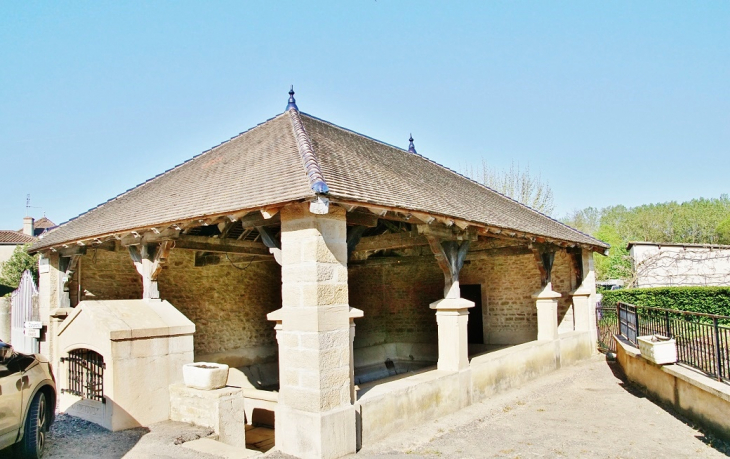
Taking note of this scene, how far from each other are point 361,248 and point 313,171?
377cm

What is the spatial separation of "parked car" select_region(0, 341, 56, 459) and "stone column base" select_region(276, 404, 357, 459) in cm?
210

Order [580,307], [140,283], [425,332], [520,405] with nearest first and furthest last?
[520,405], [140,283], [580,307], [425,332]

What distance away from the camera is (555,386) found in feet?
30.2

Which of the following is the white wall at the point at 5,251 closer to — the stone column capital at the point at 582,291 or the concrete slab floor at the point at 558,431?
the stone column capital at the point at 582,291

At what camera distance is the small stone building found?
5254 mm

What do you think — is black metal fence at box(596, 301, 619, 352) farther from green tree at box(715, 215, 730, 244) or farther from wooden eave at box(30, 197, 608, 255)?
green tree at box(715, 215, 730, 244)

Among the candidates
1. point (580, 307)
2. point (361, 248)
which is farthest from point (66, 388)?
point (580, 307)

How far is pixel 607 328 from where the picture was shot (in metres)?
13.0

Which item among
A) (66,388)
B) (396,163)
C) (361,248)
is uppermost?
(396,163)

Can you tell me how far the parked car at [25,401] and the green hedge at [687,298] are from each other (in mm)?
13804

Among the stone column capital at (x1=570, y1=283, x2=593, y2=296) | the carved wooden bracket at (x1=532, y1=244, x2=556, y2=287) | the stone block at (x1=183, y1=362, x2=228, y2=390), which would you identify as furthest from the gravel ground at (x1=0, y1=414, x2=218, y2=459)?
the stone column capital at (x1=570, y1=283, x2=593, y2=296)

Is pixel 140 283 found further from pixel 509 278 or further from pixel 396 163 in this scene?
pixel 509 278

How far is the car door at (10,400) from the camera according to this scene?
154 inches

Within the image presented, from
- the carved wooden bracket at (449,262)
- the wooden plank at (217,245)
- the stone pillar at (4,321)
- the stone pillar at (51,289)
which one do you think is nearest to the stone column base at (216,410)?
the wooden plank at (217,245)
